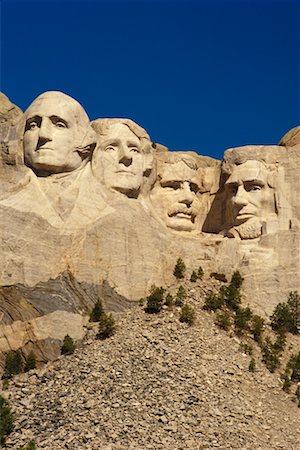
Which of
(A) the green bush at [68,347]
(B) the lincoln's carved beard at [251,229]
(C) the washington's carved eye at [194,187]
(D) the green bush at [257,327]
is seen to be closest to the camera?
(A) the green bush at [68,347]

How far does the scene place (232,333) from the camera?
120ft

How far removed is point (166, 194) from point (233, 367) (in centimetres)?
685

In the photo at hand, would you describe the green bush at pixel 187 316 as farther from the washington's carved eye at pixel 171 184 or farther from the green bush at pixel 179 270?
the washington's carved eye at pixel 171 184

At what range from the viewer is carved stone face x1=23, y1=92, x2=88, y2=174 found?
124ft

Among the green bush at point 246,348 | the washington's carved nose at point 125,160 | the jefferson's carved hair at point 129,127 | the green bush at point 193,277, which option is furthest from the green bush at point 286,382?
the jefferson's carved hair at point 129,127

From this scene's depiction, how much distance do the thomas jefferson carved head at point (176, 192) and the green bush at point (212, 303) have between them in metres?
3.14

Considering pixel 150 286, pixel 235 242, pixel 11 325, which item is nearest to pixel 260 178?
pixel 235 242

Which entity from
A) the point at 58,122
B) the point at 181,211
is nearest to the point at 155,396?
the point at 181,211

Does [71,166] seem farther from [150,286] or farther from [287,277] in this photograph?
[287,277]

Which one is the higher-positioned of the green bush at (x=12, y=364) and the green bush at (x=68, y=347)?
the green bush at (x=68, y=347)

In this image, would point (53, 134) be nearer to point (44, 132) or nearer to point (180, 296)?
point (44, 132)

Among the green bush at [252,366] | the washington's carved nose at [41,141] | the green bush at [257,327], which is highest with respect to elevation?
the washington's carved nose at [41,141]

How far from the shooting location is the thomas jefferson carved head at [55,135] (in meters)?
37.7

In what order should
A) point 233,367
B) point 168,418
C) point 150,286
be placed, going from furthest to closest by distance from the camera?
1. point 150,286
2. point 233,367
3. point 168,418
